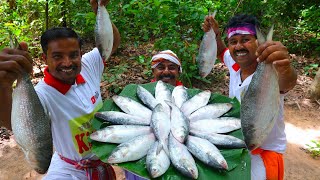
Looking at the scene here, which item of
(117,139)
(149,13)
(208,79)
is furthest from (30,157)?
(208,79)

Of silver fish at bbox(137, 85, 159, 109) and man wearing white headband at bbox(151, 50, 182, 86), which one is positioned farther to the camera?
man wearing white headband at bbox(151, 50, 182, 86)

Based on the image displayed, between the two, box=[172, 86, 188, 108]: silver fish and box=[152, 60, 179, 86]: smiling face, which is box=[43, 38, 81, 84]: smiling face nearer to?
box=[172, 86, 188, 108]: silver fish

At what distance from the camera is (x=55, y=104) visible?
243cm

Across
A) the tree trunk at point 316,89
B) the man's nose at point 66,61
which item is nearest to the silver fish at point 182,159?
the man's nose at point 66,61

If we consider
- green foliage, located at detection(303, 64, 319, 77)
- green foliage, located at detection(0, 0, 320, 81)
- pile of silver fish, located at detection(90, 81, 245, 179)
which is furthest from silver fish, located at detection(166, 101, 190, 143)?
green foliage, located at detection(303, 64, 319, 77)

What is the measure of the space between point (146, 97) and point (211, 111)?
1.97 ft

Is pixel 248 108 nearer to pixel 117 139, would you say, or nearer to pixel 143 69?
A: pixel 117 139

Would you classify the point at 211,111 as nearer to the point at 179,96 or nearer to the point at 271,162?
the point at 179,96

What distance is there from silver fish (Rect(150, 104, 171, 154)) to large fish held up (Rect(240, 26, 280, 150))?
707mm

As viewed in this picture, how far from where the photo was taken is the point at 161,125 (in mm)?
2246

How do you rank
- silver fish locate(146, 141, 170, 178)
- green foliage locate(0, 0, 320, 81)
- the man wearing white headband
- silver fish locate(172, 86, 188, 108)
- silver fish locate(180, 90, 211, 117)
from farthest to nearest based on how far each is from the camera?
green foliage locate(0, 0, 320, 81) < the man wearing white headband < silver fish locate(172, 86, 188, 108) < silver fish locate(180, 90, 211, 117) < silver fish locate(146, 141, 170, 178)

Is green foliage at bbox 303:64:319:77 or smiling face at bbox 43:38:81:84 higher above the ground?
smiling face at bbox 43:38:81:84

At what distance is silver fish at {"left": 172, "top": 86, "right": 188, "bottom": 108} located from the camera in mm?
2690

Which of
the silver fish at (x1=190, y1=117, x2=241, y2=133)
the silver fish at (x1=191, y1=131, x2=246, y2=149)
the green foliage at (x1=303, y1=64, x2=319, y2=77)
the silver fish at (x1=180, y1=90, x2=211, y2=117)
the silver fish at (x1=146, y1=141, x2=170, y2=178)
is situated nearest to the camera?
the silver fish at (x1=146, y1=141, x2=170, y2=178)
